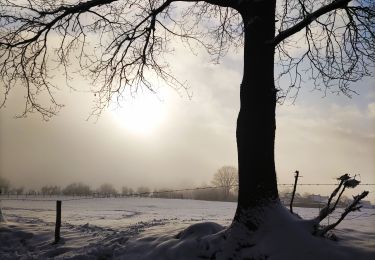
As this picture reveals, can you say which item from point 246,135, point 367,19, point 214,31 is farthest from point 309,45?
point 246,135

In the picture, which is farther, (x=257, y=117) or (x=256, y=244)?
(x=257, y=117)

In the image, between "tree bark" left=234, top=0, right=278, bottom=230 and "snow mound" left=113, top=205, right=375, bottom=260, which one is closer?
"snow mound" left=113, top=205, right=375, bottom=260

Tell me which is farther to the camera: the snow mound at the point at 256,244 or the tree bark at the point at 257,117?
the tree bark at the point at 257,117

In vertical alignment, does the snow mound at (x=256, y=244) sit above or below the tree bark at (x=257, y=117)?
below

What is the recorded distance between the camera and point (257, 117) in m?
7.96

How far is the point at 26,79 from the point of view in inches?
445

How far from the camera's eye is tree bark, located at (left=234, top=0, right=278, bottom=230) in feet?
25.4

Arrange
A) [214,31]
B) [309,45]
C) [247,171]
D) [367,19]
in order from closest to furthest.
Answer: [247,171], [367,19], [309,45], [214,31]

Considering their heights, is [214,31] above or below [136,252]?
above

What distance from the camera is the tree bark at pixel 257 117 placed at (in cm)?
773

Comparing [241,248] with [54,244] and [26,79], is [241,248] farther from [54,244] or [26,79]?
[26,79]

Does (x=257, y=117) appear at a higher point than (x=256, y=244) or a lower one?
higher

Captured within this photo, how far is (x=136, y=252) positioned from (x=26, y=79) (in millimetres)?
5983

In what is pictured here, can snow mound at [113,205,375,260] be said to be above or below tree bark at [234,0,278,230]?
below
